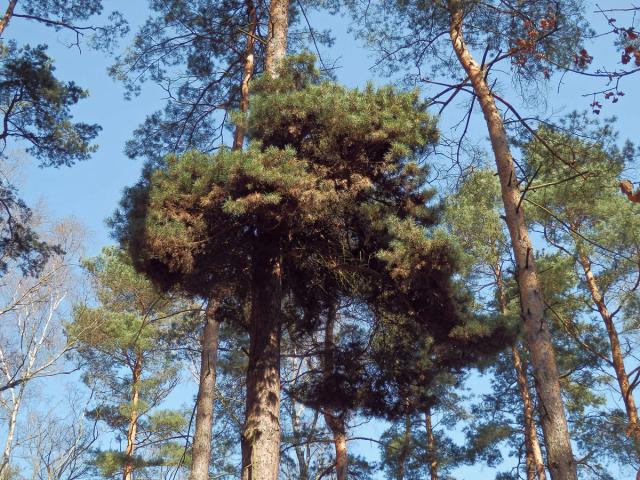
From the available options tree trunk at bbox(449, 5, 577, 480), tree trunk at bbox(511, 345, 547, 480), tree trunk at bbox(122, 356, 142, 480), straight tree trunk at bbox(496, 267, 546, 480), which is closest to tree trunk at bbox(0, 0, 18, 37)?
tree trunk at bbox(449, 5, 577, 480)

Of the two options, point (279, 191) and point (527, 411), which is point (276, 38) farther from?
point (527, 411)

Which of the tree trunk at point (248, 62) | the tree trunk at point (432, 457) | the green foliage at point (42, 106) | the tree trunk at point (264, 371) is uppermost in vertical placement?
the tree trunk at point (248, 62)

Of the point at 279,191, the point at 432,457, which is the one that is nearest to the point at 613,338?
the point at 432,457

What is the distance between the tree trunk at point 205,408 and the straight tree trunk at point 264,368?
2.12 meters

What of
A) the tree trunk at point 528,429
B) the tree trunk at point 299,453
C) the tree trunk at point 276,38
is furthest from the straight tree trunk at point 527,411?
the tree trunk at point 276,38

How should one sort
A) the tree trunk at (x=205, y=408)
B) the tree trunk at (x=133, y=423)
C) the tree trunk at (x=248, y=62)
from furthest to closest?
the tree trunk at (x=133, y=423) < the tree trunk at (x=248, y=62) < the tree trunk at (x=205, y=408)

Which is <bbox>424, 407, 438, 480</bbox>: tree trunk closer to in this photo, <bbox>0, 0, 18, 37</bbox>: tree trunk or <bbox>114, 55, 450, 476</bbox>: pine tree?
<bbox>114, 55, 450, 476</bbox>: pine tree

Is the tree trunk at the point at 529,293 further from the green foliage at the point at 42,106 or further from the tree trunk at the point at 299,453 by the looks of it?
the tree trunk at the point at 299,453

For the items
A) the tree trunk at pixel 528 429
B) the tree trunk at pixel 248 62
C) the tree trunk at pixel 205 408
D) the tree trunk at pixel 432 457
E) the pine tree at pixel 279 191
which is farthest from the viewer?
the tree trunk at pixel 432 457

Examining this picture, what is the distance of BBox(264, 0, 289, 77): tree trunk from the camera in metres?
7.99

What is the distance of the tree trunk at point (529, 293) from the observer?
5.60 metres

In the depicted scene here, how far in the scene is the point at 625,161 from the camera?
877 cm

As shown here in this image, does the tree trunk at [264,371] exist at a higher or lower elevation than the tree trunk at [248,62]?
lower

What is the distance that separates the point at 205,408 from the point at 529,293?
495 centimetres
